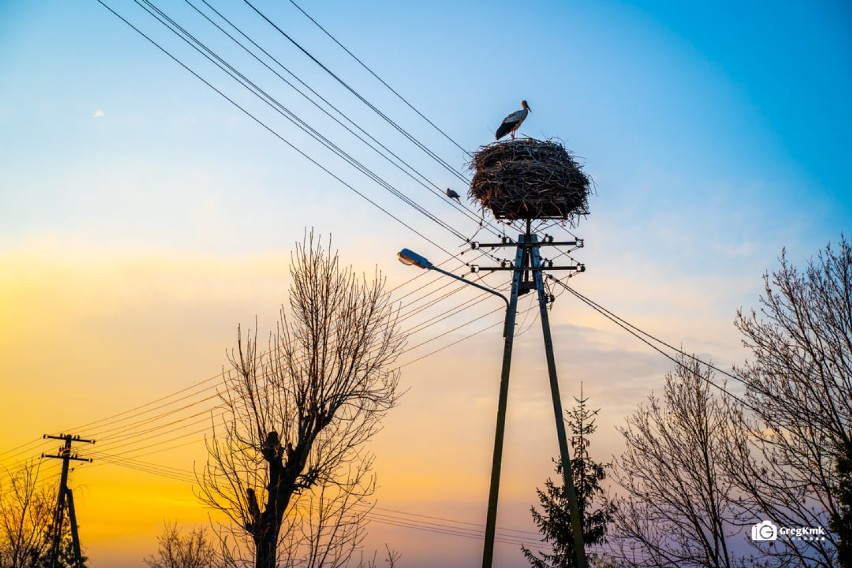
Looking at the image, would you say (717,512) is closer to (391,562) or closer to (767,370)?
(767,370)

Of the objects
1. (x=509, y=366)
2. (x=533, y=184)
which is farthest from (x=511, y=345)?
(x=533, y=184)

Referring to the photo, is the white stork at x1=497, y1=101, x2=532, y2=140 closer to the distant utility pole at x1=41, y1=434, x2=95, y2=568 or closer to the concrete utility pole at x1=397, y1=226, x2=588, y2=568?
the concrete utility pole at x1=397, y1=226, x2=588, y2=568

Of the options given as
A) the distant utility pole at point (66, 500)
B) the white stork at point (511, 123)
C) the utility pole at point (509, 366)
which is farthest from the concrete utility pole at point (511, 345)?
the distant utility pole at point (66, 500)

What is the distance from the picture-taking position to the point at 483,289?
10750 mm

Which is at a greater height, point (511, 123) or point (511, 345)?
point (511, 123)

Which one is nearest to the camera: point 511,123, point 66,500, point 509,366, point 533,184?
point 509,366

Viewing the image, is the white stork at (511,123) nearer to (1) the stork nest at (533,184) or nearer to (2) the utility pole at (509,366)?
(1) the stork nest at (533,184)

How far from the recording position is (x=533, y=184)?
1202 cm

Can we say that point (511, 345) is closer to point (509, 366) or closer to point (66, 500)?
point (509, 366)

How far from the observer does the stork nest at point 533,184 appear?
1202 cm

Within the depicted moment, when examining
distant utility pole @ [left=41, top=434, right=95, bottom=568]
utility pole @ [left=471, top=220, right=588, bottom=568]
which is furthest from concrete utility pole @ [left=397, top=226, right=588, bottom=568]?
distant utility pole @ [left=41, top=434, right=95, bottom=568]

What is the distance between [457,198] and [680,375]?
704cm

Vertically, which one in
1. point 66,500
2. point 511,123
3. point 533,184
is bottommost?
point 66,500

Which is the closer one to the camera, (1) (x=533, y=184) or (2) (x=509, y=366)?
(2) (x=509, y=366)
